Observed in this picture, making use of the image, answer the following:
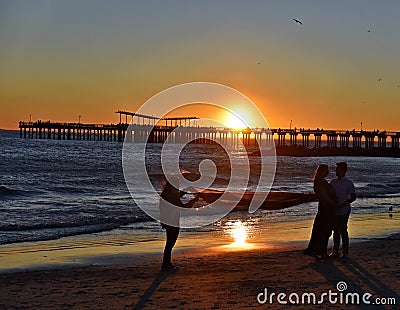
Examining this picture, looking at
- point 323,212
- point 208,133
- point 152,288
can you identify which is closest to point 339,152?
point 208,133

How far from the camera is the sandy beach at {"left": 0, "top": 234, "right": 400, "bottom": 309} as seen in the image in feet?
23.9

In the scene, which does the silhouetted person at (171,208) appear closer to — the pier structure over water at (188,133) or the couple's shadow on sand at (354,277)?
the couple's shadow on sand at (354,277)

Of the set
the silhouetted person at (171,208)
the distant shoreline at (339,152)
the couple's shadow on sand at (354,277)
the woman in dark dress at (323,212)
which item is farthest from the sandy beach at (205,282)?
the distant shoreline at (339,152)

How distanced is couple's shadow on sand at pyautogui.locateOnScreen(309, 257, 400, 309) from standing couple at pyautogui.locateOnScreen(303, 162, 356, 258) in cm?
38

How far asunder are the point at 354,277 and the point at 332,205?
1.52 metres

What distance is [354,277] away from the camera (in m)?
8.43

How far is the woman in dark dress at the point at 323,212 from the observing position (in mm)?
9688

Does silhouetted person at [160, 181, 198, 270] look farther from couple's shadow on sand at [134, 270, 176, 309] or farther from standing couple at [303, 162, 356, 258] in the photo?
standing couple at [303, 162, 356, 258]

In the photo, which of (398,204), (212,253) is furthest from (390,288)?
(398,204)

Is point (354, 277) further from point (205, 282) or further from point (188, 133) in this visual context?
point (188, 133)

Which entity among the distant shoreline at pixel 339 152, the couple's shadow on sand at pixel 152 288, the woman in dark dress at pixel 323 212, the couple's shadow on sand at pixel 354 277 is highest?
the distant shoreline at pixel 339 152

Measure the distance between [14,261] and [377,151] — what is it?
83480 mm

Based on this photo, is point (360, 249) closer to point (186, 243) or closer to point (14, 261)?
point (186, 243)

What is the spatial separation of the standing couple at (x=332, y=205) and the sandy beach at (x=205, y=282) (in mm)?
356
